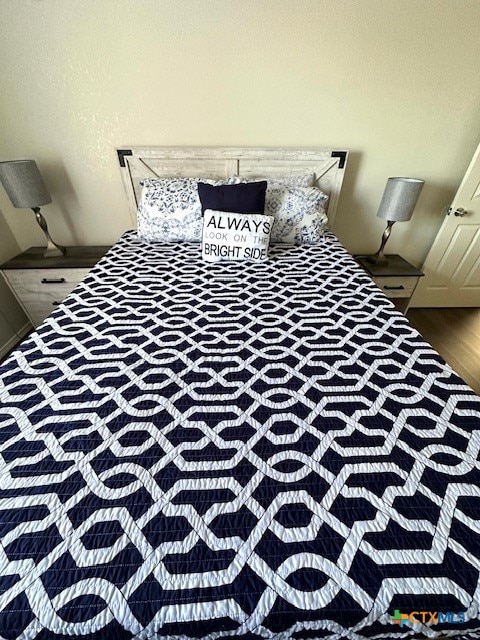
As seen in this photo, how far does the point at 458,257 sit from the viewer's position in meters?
2.20

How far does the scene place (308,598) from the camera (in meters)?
0.53

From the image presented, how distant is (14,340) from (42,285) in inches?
22.0

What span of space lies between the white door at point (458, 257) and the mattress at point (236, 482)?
143 cm

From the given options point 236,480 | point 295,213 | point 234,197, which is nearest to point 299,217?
point 295,213

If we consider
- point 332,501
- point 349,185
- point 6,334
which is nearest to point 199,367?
point 332,501

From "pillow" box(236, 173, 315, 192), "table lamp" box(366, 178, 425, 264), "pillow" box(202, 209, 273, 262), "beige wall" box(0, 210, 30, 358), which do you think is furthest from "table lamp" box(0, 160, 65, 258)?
"table lamp" box(366, 178, 425, 264)

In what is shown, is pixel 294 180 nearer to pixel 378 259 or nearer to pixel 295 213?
pixel 295 213

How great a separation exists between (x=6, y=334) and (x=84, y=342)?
1537 millimetres

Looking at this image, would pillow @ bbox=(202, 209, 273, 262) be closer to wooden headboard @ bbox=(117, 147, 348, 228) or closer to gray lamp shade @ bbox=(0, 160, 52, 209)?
wooden headboard @ bbox=(117, 147, 348, 228)

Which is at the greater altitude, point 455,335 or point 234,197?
point 234,197

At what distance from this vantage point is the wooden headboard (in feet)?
6.03

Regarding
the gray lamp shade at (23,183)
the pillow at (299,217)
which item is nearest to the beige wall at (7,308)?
the gray lamp shade at (23,183)

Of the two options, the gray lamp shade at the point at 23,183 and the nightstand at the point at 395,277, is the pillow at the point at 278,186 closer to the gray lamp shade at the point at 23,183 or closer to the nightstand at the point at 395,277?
the nightstand at the point at 395,277

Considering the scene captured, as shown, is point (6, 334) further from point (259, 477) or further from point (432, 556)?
point (432, 556)
